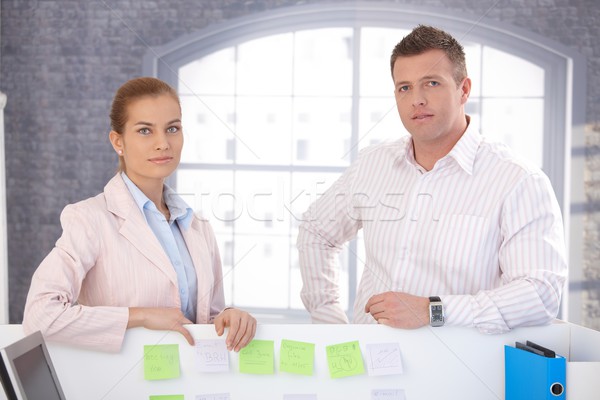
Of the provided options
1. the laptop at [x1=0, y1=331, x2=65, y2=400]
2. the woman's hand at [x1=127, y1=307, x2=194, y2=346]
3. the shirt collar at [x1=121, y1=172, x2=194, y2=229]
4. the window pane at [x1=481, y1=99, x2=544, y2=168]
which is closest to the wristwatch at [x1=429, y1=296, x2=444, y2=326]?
the woman's hand at [x1=127, y1=307, x2=194, y2=346]

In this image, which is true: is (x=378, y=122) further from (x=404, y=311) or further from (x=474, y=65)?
(x=404, y=311)

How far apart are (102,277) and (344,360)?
2.13 ft

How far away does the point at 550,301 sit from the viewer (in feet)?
5.55

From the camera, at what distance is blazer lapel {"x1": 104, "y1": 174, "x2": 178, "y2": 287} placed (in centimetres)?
169

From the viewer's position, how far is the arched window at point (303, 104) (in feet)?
13.6

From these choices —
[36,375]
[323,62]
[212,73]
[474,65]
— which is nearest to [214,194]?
[212,73]

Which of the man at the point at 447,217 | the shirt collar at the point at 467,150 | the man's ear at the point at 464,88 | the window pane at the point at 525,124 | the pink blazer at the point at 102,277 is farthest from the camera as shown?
the window pane at the point at 525,124

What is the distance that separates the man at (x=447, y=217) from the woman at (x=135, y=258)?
484mm

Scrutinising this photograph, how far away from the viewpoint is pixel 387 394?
1563 millimetres

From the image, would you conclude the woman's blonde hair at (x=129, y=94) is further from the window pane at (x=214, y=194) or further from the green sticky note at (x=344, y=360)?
the window pane at (x=214, y=194)

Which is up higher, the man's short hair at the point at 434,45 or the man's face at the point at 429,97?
the man's short hair at the point at 434,45

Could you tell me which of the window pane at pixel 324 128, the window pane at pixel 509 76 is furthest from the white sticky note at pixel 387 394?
the window pane at pixel 509 76

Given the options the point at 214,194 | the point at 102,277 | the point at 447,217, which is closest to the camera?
the point at 102,277

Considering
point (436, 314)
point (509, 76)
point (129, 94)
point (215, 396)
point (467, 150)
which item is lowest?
point (215, 396)
